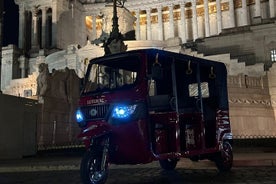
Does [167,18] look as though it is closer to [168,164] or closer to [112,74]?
[168,164]

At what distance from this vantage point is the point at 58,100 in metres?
25.0

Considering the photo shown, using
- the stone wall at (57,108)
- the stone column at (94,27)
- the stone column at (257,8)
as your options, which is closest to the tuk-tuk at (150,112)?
the stone wall at (57,108)

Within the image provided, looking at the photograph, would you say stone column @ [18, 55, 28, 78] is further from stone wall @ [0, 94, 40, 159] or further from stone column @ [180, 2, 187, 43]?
stone wall @ [0, 94, 40, 159]

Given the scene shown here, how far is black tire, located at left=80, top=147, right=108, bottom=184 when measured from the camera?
8.11 metres

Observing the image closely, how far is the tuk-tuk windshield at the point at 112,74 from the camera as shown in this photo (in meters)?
9.38

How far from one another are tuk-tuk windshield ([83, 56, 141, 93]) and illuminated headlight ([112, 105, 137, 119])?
68 centimetres

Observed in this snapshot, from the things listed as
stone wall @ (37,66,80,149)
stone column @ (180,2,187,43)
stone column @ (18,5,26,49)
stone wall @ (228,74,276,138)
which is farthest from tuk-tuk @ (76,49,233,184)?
stone column @ (18,5,26,49)

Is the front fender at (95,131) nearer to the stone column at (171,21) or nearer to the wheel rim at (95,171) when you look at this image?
the wheel rim at (95,171)

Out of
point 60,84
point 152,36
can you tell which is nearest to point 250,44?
point 60,84

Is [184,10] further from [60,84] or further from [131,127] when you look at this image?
[131,127]

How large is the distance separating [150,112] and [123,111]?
0.79m

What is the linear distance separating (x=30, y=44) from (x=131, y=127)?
73.9 m

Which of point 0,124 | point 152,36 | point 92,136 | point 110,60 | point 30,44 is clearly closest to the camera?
point 92,136

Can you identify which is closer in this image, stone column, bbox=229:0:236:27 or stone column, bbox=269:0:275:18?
stone column, bbox=269:0:275:18
